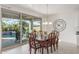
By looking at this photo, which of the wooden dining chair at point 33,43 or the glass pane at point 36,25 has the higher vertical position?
the glass pane at point 36,25

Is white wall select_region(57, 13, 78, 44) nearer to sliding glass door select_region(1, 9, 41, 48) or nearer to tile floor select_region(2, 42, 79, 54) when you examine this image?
tile floor select_region(2, 42, 79, 54)

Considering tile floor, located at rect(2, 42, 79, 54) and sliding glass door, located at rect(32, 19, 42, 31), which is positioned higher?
sliding glass door, located at rect(32, 19, 42, 31)

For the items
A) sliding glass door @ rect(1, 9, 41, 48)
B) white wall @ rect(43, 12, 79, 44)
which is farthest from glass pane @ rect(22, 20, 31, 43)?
white wall @ rect(43, 12, 79, 44)

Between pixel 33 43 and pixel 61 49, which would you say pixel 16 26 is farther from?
pixel 61 49

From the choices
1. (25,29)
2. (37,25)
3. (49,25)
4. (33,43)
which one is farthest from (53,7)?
(33,43)

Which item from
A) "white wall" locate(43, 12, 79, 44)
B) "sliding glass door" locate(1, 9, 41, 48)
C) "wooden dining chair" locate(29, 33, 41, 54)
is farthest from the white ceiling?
"wooden dining chair" locate(29, 33, 41, 54)

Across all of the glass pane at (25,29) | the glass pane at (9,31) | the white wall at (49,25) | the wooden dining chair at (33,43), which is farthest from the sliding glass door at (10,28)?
the white wall at (49,25)

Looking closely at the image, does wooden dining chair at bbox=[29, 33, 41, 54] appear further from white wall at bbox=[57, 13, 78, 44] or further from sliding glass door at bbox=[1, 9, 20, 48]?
white wall at bbox=[57, 13, 78, 44]

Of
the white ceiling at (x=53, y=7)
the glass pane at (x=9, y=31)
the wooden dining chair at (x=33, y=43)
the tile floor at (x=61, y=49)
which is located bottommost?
the tile floor at (x=61, y=49)

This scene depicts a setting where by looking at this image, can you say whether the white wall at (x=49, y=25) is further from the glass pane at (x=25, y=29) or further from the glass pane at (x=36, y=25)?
the glass pane at (x=25, y=29)

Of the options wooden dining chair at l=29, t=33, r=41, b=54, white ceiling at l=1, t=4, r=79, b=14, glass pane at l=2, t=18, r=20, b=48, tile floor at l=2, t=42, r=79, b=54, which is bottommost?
tile floor at l=2, t=42, r=79, b=54

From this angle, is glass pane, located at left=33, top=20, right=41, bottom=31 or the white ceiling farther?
glass pane, located at left=33, top=20, right=41, bottom=31
